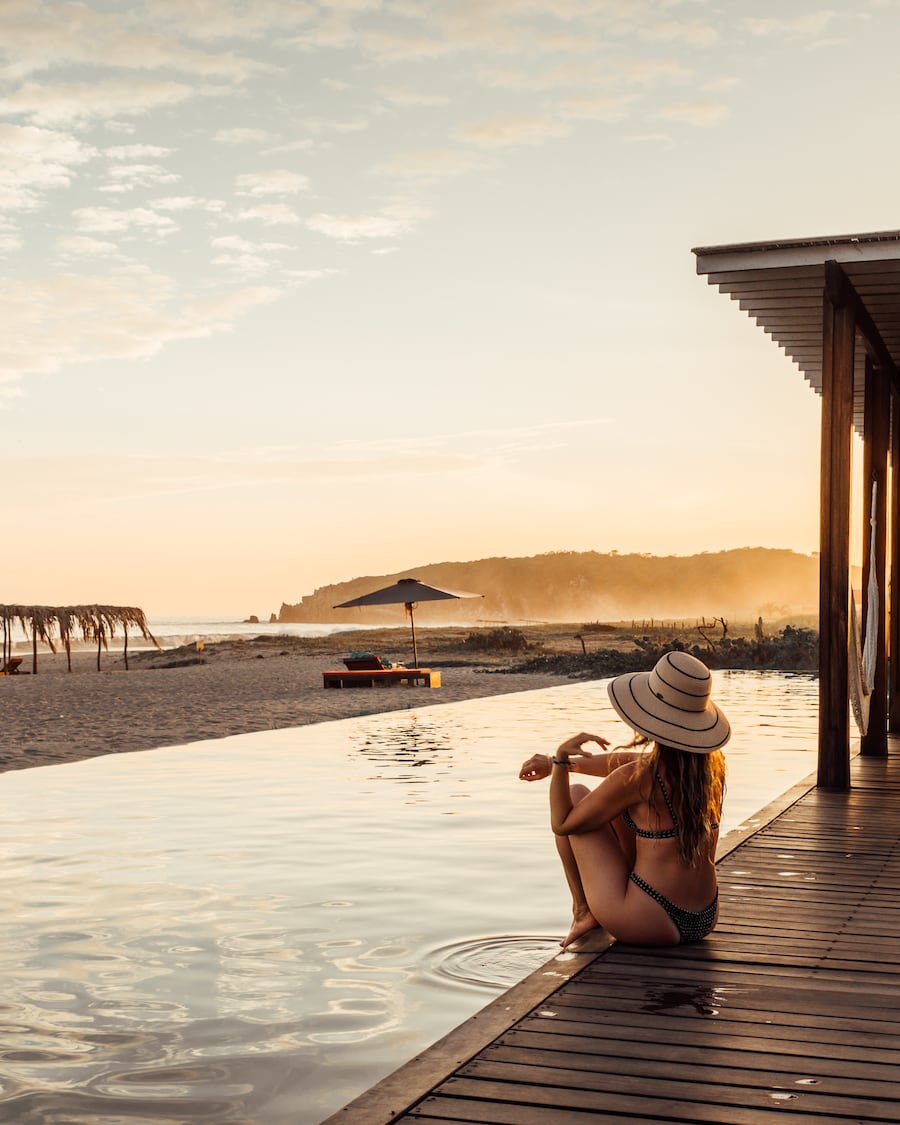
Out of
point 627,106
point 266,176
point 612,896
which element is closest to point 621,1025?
point 612,896

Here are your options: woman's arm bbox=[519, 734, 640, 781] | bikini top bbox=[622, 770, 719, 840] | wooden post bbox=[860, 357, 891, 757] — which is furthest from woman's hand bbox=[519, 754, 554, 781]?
wooden post bbox=[860, 357, 891, 757]

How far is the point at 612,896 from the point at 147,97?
14388 mm

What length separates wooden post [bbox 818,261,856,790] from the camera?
25.7 ft

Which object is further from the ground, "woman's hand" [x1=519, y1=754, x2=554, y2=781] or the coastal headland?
"woman's hand" [x1=519, y1=754, x2=554, y2=781]

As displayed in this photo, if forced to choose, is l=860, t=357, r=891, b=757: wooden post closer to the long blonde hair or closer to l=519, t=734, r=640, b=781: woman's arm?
l=519, t=734, r=640, b=781: woman's arm

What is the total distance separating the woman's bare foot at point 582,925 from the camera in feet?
14.2

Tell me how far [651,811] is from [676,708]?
37 centimetres

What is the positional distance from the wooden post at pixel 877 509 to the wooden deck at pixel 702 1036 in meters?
4.77

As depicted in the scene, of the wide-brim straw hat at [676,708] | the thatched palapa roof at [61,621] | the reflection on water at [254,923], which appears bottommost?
the reflection on water at [254,923]

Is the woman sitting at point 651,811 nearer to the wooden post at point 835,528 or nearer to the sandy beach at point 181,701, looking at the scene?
the wooden post at point 835,528

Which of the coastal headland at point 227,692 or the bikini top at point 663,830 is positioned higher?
the bikini top at point 663,830

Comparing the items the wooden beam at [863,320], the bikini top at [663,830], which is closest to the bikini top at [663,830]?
the bikini top at [663,830]

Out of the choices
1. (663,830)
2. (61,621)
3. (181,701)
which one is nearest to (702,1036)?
(663,830)

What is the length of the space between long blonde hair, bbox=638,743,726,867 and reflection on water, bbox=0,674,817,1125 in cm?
119
